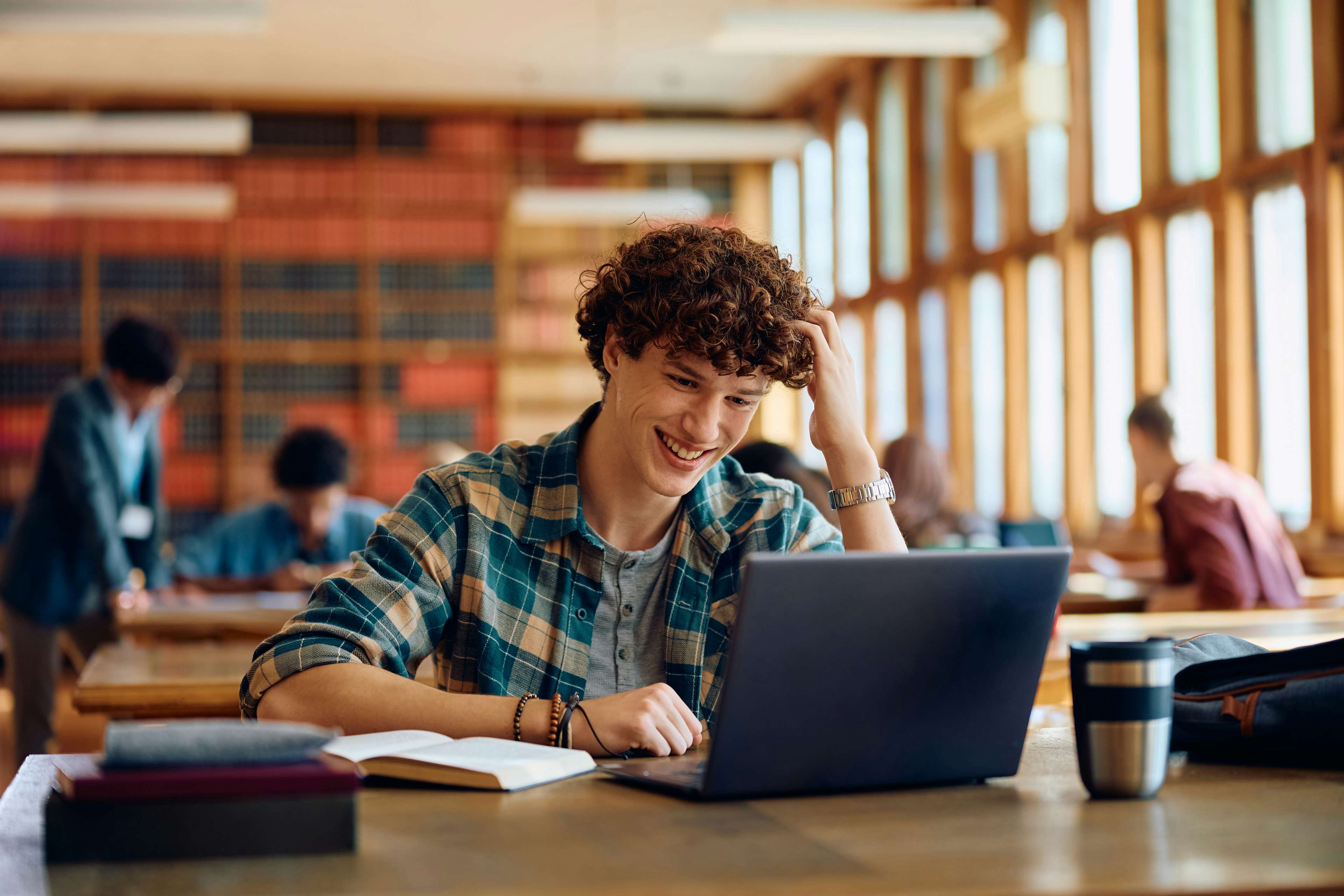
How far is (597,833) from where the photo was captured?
1005 mm

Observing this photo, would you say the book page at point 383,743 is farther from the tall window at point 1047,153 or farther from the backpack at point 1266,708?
the tall window at point 1047,153

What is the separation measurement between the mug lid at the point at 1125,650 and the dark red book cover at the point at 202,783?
1.89 ft

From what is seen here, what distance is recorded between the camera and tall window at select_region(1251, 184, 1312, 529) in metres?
4.93

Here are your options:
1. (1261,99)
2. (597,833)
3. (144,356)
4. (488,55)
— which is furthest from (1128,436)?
(488,55)

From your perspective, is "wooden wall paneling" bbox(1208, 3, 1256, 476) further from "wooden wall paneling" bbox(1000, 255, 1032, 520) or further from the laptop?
the laptop

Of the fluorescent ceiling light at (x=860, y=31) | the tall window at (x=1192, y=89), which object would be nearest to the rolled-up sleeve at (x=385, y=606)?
the fluorescent ceiling light at (x=860, y=31)

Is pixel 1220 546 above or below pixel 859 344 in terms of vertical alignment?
below

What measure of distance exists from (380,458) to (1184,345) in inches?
211

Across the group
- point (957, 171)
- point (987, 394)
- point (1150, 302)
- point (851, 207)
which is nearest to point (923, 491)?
Result: point (1150, 302)

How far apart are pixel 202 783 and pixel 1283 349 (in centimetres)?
487

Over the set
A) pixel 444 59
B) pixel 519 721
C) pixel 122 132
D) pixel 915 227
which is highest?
pixel 444 59

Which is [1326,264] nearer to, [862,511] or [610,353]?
[862,511]

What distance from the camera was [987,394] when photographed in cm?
737

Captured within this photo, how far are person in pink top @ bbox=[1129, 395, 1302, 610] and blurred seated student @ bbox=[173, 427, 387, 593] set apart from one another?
8.27 ft
